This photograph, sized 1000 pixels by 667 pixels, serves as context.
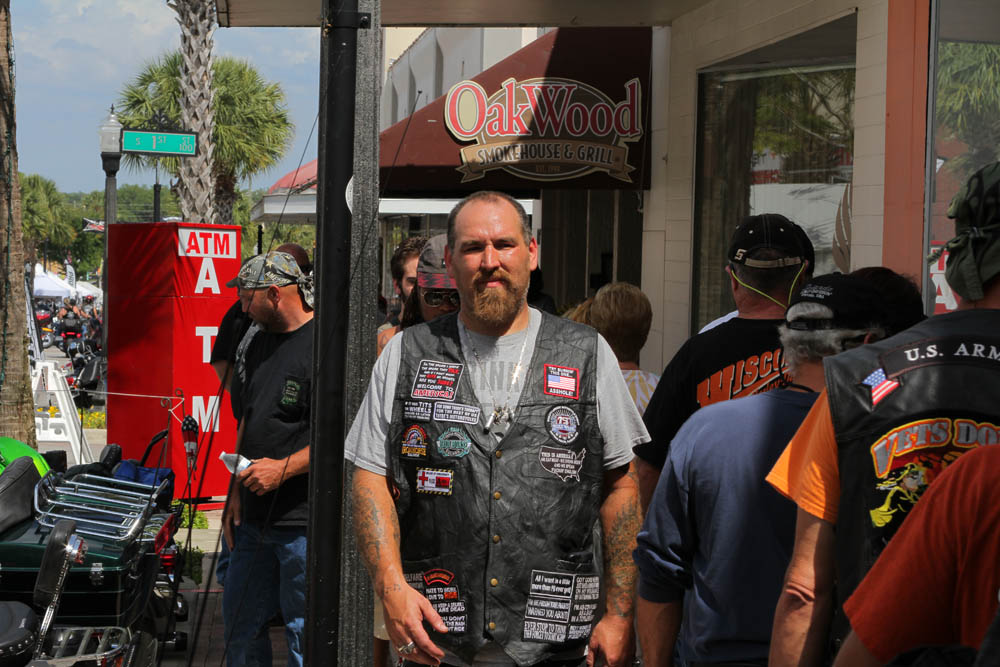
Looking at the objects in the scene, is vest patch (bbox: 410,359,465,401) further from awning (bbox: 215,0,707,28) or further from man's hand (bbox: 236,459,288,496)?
awning (bbox: 215,0,707,28)

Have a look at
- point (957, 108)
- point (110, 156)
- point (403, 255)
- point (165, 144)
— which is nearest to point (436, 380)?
point (403, 255)

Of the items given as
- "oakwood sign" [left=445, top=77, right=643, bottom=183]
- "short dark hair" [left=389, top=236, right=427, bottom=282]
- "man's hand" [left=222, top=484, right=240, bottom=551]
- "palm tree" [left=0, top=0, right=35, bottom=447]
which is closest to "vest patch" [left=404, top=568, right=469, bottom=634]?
"man's hand" [left=222, top=484, right=240, bottom=551]

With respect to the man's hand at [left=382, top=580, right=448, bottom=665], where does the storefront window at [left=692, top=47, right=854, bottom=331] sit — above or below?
above

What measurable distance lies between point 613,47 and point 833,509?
27.6ft

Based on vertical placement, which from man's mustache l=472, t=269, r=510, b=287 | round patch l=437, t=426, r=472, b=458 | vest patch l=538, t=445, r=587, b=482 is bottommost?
vest patch l=538, t=445, r=587, b=482

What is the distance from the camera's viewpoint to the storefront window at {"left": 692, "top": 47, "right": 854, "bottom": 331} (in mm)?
6620

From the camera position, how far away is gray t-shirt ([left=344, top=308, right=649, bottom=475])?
304 centimetres

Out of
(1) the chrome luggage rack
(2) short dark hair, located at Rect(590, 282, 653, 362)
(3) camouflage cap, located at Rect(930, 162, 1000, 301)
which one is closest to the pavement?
(1) the chrome luggage rack

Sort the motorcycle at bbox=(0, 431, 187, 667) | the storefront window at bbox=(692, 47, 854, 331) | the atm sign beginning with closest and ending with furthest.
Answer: the motorcycle at bbox=(0, 431, 187, 667) → the storefront window at bbox=(692, 47, 854, 331) → the atm sign

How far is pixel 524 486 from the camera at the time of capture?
297 centimetres

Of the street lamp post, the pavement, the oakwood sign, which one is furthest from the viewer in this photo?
the street lamp post

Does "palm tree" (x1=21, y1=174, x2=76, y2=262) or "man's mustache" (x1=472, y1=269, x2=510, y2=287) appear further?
"palm tree" (x1=21, y1=174, x2=76, y2=262)

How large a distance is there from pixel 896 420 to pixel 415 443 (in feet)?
4.26

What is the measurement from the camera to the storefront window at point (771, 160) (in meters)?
6.62
